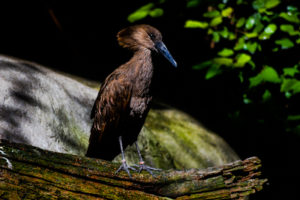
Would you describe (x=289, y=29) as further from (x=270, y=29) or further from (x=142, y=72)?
(x=142, y=72)

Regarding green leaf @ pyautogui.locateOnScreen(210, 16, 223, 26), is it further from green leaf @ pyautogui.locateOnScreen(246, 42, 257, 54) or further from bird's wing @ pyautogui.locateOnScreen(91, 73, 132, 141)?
bird's wing @ pyautogui.locateOnScreen(91, 73, 132, 141)

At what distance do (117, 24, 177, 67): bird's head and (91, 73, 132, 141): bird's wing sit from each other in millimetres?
475

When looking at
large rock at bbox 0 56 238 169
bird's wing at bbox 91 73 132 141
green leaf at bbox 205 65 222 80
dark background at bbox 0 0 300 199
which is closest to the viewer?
bird's wing at bbox 91 73 132 141

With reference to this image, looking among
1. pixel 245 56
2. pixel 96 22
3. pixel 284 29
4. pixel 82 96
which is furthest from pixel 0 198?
pixel 96 22

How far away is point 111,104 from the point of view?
383 centimetres

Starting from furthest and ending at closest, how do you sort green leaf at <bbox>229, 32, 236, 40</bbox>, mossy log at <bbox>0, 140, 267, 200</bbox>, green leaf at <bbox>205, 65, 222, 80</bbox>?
green leaf at <bbox>229, 32, 236, 40</bbox>, green leaf at <bbox>205, 65, 222, 80</bbox>, mossy log at <bbox>0, 140, 267, 200</bbox>

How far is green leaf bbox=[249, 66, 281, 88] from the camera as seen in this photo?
4.71 meters

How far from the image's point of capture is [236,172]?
3.13 m

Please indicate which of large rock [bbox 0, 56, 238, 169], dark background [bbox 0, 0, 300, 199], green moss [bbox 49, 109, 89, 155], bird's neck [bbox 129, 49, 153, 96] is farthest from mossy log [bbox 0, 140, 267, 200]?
dark background [bbox 0, 0, 300, 199]

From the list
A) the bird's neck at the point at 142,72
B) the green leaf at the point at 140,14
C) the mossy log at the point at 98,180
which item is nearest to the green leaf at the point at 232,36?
the green leaf at the point at 140,14

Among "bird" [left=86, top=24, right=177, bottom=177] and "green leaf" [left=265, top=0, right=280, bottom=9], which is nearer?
"bird" [left=86, top=24, right=177, bottom=177]

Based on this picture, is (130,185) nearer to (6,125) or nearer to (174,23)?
(6,125)

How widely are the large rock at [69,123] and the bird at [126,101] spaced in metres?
0.45

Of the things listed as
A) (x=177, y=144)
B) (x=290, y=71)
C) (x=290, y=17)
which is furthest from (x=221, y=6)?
(x=177, y=144)
